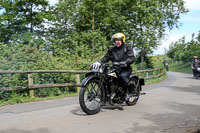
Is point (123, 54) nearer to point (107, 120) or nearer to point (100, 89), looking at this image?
point (100, 89)

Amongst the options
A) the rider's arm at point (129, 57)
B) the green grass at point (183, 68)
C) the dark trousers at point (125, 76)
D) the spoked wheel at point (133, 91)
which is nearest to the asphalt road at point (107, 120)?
the spoked wheel at point (133, 91)

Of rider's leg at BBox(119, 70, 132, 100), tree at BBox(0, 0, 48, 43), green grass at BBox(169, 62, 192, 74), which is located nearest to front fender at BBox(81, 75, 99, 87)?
rider's leg at BBox(119, 70, 132, 100)

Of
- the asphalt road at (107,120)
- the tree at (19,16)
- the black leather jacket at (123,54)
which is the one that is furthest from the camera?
the tree at (19,16)

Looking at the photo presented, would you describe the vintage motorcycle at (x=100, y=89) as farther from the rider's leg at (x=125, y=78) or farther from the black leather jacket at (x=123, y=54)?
the black leather jacket at (x=123, y=54)

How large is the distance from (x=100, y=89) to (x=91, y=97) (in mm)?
370

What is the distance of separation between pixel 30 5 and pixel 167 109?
90.3 feet

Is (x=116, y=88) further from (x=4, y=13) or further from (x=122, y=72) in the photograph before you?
(x=4, y=13)

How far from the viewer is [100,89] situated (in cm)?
562

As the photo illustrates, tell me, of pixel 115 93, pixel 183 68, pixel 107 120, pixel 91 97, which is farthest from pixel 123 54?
pixel 183 68

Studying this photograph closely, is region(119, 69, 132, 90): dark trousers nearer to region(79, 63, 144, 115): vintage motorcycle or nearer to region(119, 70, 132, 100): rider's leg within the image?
region(119, 70, 132, 100): rider's leg

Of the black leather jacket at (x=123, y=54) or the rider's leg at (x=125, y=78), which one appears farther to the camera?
the black leather jacket at (x=123, y=54)

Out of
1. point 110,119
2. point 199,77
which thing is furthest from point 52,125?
point 199,77

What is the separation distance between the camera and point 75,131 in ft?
13.2

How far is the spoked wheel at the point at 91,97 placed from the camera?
515 centimetres
